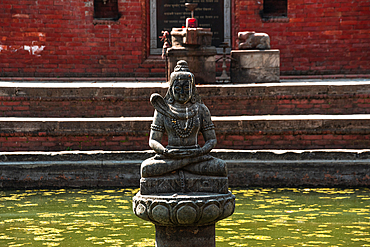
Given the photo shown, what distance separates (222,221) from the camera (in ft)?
22.3

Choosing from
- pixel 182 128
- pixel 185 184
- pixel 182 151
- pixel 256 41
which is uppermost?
pixel 256 41

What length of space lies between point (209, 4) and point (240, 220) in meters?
10.1

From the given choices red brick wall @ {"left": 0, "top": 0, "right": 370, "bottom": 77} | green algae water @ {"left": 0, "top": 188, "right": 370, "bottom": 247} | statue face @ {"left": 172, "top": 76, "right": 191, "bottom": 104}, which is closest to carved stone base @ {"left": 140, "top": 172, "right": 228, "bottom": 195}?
statue face @ {"left": 172, "top": 76, "right": 191, "bottom": 104}

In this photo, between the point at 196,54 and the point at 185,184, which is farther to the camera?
the point at 196,54

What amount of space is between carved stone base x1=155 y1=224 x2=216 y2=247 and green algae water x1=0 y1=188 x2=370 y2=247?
2.64ft

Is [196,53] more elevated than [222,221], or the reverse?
[196,53]

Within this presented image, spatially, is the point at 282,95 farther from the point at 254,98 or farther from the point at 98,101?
the point at 98,101

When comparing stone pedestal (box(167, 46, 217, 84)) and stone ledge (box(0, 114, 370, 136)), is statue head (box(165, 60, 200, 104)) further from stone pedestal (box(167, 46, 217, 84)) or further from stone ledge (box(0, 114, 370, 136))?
stone pedestal (box(167, 46, 217, 84))

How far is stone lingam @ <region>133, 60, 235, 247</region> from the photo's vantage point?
4.79 meters

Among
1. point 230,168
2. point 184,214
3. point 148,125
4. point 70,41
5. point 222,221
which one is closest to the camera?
point 184,214

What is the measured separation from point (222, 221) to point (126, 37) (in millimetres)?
9546

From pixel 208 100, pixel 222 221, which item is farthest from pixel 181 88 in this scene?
pixel 208 100

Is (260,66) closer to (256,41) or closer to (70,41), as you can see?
(256,41)

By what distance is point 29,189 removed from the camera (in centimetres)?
867
